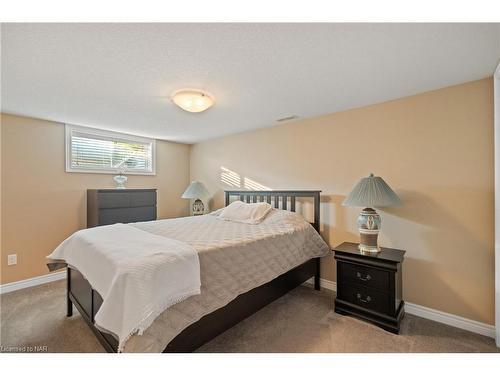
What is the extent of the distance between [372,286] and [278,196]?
1.56 m

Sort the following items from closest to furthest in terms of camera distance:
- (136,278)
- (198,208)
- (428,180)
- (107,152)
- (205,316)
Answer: (136,278), (205,316), (428,180), (107,152), (198,208)

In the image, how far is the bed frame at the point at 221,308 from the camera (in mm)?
1422

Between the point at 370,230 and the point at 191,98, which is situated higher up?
the point at 191,98

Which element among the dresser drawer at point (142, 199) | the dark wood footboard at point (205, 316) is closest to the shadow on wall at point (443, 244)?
the dark wood footboard at point (205, 316)

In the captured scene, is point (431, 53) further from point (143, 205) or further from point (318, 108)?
point (143, 205)

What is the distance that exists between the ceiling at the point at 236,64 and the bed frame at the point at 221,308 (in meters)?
1.36

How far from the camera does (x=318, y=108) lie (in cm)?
259

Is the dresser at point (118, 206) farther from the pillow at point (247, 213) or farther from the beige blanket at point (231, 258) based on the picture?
the pillow at point (247, 213)

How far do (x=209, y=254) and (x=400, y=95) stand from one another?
2.40 meters

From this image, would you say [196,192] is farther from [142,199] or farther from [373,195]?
[373,195]

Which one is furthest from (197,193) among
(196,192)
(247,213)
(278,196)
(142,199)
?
(278,196)

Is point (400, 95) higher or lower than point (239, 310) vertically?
higher

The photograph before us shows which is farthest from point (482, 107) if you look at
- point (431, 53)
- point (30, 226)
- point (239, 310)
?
point (30, 226)

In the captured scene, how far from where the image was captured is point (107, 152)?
3594mm
